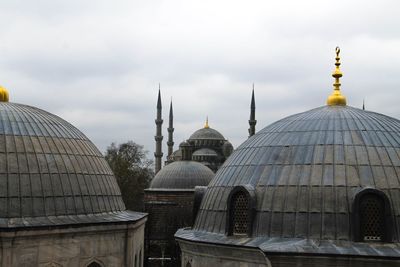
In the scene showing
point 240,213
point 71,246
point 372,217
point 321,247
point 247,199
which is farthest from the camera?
point 71,246

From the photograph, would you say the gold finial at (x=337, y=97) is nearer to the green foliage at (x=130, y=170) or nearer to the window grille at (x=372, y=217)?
the window grille at (x=372, y=217)

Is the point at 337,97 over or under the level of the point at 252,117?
under

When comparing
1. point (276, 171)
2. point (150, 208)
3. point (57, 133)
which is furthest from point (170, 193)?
point (276, 171)

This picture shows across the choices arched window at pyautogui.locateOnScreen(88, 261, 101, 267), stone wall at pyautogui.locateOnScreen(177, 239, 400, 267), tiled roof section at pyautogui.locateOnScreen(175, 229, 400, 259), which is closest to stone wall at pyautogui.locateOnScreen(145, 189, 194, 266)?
arched window at pyautogui.locateOnScreen(88, 261, 101, 267)

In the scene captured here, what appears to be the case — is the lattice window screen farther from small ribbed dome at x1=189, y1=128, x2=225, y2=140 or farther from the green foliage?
small ribbed dome at x1=189, y1=128, x2=225, y2=140

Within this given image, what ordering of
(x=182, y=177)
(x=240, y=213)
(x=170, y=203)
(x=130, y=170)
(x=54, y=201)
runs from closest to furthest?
1. (x=240, y=213)
2. (x=54, y=201)
3. (x=170, y=203)
4. (x=182, y=177)
5. (x=130, y=170)

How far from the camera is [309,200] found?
1312cm

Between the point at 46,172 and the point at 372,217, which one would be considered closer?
the point at 372,217

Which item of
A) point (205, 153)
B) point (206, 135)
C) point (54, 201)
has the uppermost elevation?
point (206, 135)

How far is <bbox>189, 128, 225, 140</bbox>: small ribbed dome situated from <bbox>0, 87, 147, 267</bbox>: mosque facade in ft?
177

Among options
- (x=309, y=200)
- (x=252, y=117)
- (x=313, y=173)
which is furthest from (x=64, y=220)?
(x=252, y=117)

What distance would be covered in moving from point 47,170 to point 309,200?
723 cm

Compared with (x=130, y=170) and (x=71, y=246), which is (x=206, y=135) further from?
(x=71, y=246)

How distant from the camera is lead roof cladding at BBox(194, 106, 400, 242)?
12.9m
